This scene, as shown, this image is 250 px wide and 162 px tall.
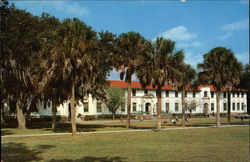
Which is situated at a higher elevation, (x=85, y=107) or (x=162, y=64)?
(x=162, y=64)

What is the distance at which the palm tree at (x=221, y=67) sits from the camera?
3294 centimetres

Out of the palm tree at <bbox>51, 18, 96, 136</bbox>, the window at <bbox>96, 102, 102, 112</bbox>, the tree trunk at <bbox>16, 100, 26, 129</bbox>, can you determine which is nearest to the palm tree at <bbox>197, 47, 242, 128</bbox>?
the palm tree at <bbox>51, 18, 96, 136</bbox>

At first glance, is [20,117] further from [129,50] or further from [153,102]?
[153,102]

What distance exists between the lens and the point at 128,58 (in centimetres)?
3153

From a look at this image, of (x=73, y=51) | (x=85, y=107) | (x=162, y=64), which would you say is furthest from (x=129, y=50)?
(x=85, y=107)

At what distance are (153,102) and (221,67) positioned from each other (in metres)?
38.2

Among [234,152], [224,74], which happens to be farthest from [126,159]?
[224,74]

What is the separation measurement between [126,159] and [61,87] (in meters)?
15.5

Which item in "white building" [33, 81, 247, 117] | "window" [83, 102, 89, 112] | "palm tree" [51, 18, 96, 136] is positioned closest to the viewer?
"palm tree" [51, 18, 96, 136]

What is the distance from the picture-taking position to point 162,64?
26.5 meters

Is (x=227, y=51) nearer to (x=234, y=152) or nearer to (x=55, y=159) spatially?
(x=234, y=152)

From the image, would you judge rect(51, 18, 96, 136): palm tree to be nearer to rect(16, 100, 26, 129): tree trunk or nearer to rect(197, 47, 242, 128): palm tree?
rect(16, 100, 26, 129): tree trunk

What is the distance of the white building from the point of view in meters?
61.6

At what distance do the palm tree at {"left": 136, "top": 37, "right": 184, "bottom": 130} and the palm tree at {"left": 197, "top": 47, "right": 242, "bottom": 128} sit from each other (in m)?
8.20
